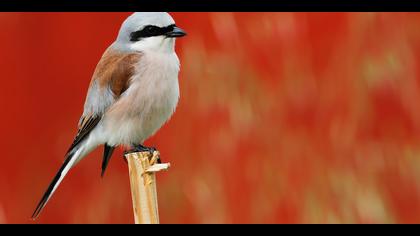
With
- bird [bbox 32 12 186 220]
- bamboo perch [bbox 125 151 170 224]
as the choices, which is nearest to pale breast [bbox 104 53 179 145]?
bird [bbox 32 12 186 220]

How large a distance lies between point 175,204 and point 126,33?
164 cm

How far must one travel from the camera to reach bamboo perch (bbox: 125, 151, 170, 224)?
2.78 m

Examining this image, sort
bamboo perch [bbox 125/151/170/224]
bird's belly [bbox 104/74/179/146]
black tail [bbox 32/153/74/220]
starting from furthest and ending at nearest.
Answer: bird's belly [bbox 104/74/179/146] < black tail [bbox 32/153/74/220] < bamboo perch [bbox 125/151/170/224]

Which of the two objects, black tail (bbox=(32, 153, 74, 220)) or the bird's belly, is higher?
the bird's belly

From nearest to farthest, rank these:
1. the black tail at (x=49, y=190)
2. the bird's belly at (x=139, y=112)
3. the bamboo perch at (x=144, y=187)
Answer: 1. the bamboo perch at (x=144, y=187)
2. the black tail at (x=49, y=190)
3. the bird's belly at (x=139, y=112)

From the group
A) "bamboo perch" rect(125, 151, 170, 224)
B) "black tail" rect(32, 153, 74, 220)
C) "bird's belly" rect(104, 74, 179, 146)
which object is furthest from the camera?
"bird's belly" rect(104, 74, 179, 146)

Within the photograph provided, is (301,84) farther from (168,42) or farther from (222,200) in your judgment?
(168,42)

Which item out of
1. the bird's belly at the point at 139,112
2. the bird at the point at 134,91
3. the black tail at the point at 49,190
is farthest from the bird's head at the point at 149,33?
the black tail at the point at 49,190

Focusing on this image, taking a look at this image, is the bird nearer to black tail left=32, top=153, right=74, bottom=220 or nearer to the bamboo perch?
black tail left=32, top=153, right=74, bottom=220

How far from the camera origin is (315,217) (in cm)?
507

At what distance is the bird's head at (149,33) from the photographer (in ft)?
11.7

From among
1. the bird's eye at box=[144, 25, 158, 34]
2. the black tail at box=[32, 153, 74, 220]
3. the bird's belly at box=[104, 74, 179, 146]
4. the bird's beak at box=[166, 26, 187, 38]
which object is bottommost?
the black tail at box=[32, 153, 74, 220]

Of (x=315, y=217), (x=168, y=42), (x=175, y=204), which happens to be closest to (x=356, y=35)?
(x=315, y=217)

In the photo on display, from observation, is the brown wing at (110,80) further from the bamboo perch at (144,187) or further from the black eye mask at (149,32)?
the bamboo perch at (144,187)
